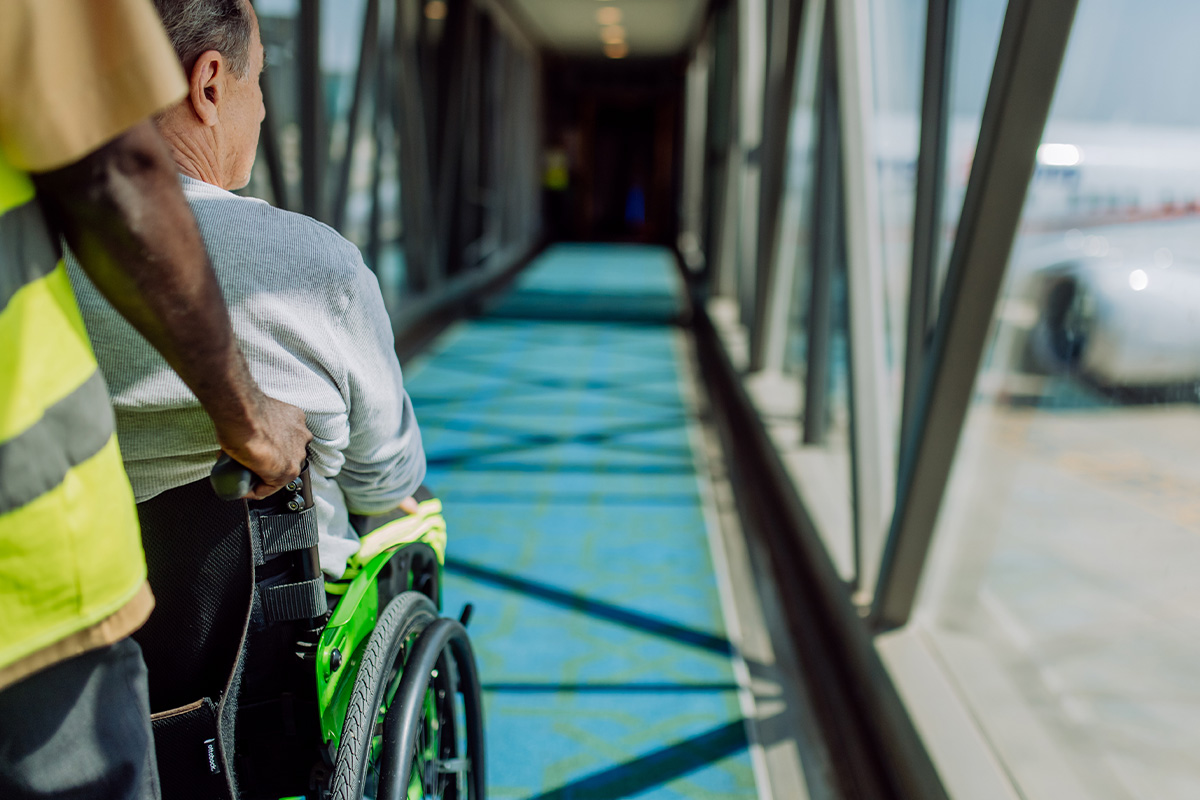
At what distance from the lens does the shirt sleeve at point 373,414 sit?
101 centimetres

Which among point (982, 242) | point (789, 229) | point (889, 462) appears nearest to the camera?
point (982, 242)

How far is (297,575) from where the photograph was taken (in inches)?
40.8

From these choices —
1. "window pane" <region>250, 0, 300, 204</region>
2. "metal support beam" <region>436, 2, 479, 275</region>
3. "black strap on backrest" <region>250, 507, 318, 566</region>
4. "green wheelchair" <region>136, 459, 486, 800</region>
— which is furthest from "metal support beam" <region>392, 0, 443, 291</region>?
"black strap on backrest" <region>250, 507, 318, 566</region>

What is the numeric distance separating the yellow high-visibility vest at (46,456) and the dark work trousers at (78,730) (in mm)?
63

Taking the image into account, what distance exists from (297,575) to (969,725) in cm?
140

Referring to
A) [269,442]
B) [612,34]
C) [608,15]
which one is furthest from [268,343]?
[612,34]

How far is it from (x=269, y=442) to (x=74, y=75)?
0.36 m

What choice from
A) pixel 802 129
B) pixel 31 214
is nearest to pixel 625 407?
pixel 802 129

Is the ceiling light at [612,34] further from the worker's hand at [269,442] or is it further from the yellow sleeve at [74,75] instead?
the yellow sleeve at [74,75]

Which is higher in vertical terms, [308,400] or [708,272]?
[308,400]

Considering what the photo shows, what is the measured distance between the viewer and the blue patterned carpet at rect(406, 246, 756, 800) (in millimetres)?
2055

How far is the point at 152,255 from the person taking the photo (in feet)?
2.15

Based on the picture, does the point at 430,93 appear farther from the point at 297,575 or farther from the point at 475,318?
the point at 297,575

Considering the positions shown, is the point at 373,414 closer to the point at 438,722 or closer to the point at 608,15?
the point at 438,722
